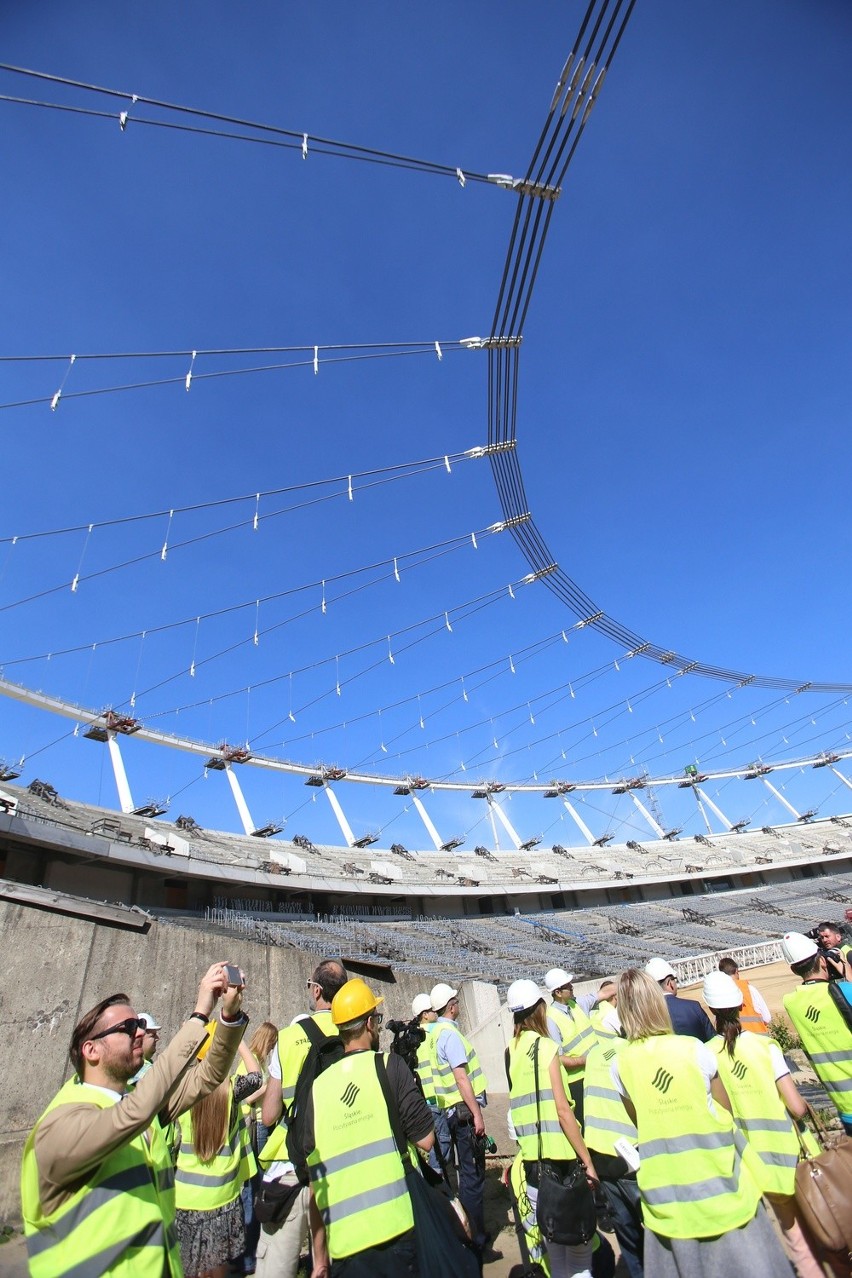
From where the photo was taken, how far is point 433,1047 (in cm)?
639

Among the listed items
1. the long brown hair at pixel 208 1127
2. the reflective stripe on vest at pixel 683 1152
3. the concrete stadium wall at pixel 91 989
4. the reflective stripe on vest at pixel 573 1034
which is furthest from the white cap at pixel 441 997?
the reflective stripe on vest at pixel 683 1152

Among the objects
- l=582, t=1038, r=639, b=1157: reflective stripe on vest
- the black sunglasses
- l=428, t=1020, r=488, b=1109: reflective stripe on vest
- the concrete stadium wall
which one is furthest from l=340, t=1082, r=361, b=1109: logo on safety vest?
the concrete stadium wall

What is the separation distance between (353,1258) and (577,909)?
4696 cm

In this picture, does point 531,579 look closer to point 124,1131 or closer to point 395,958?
point 395,958

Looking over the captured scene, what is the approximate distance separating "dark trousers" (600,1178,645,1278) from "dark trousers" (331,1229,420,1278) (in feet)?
6.98

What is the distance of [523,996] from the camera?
4.62 meters

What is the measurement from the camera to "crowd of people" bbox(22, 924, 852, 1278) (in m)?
2.34

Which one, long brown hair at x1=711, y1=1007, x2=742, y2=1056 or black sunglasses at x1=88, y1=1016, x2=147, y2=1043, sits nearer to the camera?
black sunglasses at x1=88, y1=1016, x2=147, y2=1043

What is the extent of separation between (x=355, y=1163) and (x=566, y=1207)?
1.75 metres

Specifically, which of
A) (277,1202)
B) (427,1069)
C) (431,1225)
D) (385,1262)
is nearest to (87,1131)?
(385,1262)

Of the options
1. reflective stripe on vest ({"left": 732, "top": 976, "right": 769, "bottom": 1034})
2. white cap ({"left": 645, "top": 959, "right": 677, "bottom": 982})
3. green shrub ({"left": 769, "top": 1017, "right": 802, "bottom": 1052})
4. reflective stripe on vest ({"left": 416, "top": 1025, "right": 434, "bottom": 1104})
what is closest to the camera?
reflective stripe on vest ({"left": 732, "top": 976, "right": 769, "bottom": 1034})

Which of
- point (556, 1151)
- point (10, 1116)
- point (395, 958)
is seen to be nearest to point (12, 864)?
point (395, 958)

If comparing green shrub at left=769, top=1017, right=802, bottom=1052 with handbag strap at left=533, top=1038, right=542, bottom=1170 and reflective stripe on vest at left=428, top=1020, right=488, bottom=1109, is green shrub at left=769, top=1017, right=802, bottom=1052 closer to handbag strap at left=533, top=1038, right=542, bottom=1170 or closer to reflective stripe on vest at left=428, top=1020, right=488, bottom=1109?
reflective stripe on vest at left=428, top=1020, right=488, bottom=1109

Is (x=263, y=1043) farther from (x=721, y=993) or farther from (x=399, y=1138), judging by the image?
(x=721, y=993)
